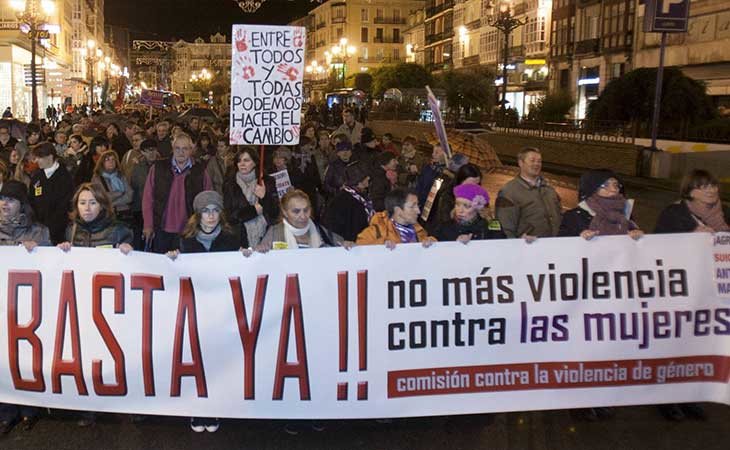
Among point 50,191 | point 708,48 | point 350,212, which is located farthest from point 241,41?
point 708,48

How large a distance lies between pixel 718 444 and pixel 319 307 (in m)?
2.62

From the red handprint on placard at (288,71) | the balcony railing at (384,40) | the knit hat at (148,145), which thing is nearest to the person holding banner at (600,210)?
the red handprint on placard at (288,71)

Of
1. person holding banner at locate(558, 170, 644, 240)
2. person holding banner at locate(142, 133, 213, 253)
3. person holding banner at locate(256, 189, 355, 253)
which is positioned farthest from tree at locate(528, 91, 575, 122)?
person holding banner at locate(256, 189, 355, 253)

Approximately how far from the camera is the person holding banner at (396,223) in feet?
18.1

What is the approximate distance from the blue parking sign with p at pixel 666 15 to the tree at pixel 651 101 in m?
3.23

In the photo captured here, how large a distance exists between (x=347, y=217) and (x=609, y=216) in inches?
95.5

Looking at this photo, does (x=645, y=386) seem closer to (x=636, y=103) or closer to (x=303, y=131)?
(x=303, y=131)

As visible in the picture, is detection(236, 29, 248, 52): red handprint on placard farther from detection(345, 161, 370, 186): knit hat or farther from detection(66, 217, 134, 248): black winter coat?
detection(66, 217, 134, 248): black winter coat

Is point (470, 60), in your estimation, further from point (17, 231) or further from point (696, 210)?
point (17, 231)

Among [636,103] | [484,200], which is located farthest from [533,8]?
[484,200]

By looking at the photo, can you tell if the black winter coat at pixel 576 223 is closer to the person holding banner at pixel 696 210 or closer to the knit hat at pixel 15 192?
the person holding banner at pixel 696 210

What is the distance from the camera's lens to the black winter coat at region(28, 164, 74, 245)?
7.75m

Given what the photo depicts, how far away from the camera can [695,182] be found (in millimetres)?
5660

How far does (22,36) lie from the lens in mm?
45781
